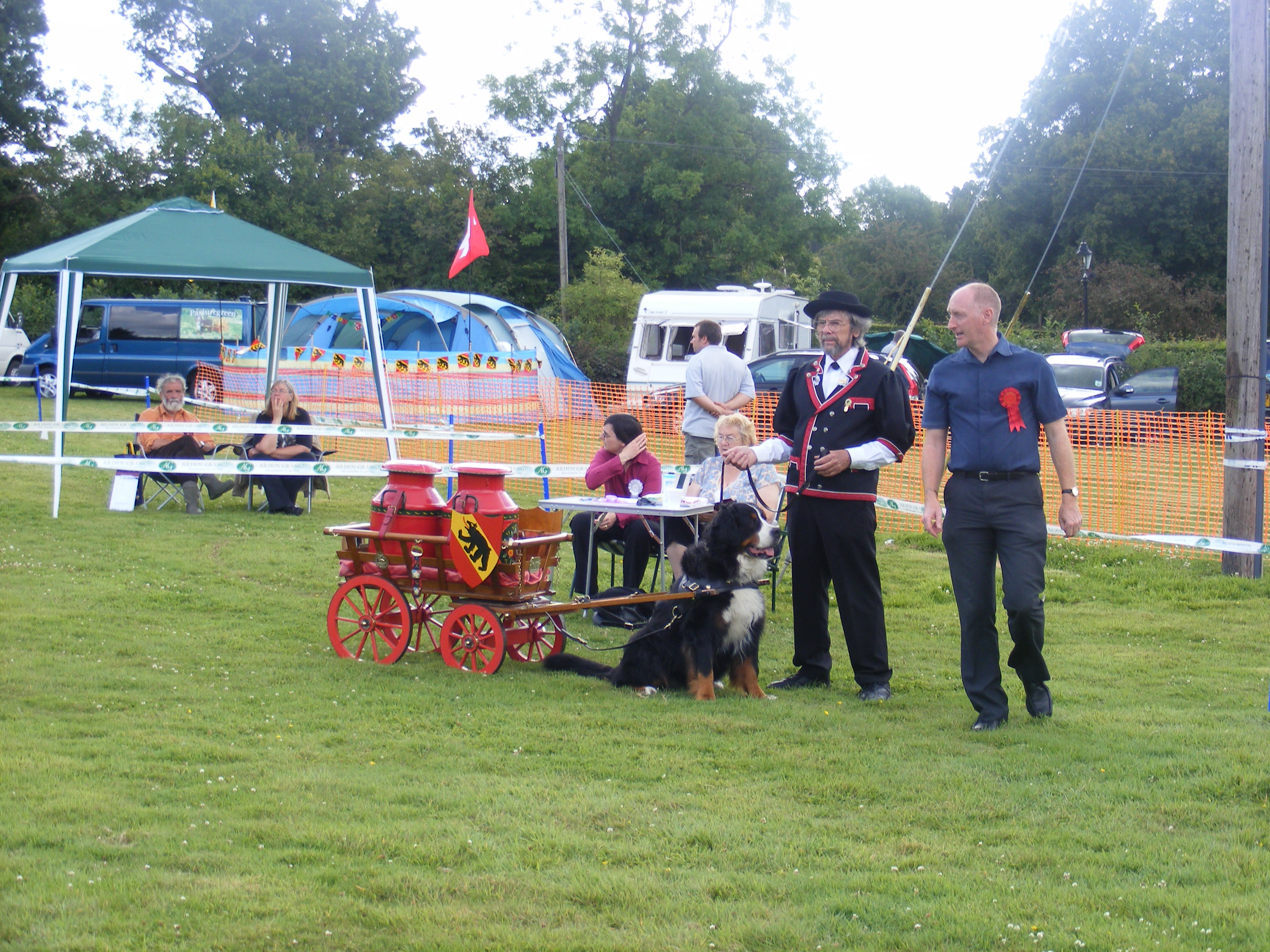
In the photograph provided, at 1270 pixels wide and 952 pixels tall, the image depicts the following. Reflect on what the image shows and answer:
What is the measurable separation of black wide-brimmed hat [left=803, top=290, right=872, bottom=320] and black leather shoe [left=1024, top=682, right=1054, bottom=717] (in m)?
1.77

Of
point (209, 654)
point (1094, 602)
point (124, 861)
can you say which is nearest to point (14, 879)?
point (124, 861)

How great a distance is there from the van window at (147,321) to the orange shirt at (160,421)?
14.3m

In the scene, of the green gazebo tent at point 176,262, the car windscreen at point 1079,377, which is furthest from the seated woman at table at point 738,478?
the car windscreen at point 1079,377

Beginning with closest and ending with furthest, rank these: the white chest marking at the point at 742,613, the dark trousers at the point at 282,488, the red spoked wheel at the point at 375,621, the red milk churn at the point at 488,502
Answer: the white chest marking at the point at 742,613 → the red milk churn at the point at 488,502 → the red spoked wheel at the point at 375,621 → the dark trousers at the point at 282,488

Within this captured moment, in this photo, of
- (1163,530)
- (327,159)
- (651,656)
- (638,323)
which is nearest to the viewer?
(651,656)

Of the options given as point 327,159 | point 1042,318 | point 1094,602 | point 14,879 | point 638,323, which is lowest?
point 14,879

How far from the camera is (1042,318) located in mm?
43125

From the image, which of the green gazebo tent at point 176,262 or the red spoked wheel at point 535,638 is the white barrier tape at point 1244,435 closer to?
the red spoked wheel at point 535,638

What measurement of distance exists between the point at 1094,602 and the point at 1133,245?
36.9 meters

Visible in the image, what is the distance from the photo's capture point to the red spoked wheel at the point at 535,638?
244 inches

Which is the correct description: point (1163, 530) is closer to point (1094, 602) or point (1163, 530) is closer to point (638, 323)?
point (1094, 602)

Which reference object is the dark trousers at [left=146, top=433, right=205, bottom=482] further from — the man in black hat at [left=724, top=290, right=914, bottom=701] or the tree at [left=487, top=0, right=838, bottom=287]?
the tree at [left=487, top=0, right=838, bottom=287]

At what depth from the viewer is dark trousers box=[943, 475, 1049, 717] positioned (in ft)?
15.8

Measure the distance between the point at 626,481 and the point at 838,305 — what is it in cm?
219
